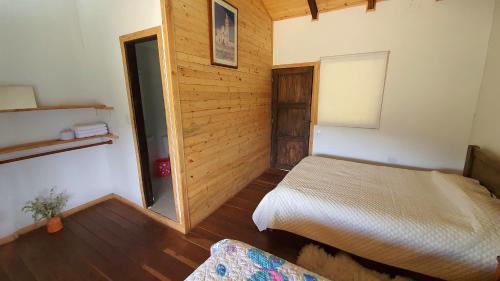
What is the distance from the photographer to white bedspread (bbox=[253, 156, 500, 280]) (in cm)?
136

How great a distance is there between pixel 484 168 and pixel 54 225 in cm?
437

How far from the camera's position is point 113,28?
2.16 meters

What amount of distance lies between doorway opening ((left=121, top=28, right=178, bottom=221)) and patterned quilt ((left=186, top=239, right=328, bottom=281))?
123 centimetres

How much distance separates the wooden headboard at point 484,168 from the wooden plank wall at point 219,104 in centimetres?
258

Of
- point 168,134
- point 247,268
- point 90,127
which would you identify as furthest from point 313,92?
point 90,127

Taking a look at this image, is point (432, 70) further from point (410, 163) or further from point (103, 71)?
point (103, 71)

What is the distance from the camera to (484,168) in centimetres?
192

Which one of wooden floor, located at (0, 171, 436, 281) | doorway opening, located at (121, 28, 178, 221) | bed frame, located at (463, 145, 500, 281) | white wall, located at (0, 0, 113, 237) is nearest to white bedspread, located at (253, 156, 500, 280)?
bed frame, located at (463, 145, 500, 281)

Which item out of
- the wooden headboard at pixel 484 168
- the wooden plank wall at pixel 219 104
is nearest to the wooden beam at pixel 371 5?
the wooden plank wall at pixel 219 104

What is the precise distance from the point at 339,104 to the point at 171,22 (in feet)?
8.62

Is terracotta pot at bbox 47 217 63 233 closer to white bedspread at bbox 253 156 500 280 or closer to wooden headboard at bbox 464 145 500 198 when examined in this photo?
white bedspread at bbox 253 156 500 280

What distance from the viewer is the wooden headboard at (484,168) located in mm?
1697

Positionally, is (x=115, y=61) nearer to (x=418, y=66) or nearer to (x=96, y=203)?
(x=96, y=203)

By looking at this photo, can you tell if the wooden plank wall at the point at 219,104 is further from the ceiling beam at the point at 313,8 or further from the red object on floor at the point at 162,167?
the red object on floor at the point at 162,167
